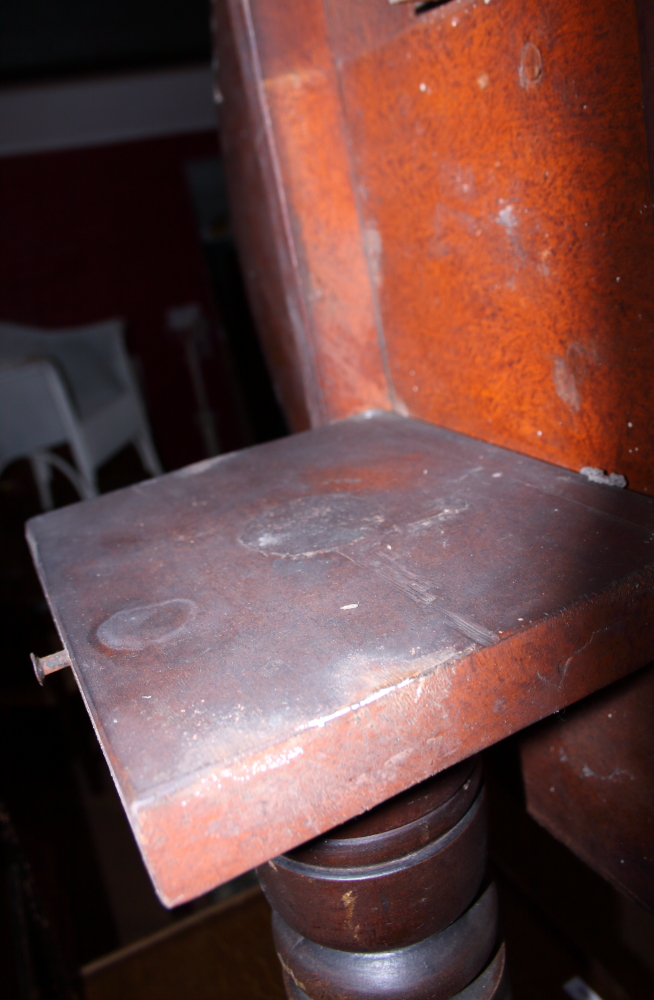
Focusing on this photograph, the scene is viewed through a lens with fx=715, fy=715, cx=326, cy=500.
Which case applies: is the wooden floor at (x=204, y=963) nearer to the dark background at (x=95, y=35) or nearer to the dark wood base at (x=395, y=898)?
the dark wood base at (x=395, y=898)

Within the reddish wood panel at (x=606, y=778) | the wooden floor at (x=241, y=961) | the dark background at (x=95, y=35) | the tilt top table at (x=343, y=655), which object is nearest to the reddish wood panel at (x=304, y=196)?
the tilt top table at (x=343, y=655)

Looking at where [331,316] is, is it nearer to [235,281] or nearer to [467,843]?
[467,843]

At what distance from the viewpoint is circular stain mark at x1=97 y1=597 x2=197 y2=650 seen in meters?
0.63

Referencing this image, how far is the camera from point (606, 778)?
2.92 feet

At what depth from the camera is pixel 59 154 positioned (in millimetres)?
4891

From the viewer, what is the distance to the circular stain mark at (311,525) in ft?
2.46

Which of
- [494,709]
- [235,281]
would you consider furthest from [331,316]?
[235,281]

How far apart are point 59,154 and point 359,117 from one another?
4.63 meters

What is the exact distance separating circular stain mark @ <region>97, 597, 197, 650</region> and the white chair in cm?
254

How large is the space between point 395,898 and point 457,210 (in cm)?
77

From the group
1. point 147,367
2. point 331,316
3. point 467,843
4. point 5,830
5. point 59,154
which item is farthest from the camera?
point 147,367

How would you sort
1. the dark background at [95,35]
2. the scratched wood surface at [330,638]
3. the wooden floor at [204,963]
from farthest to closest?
the dark background at [95,35]
the wooden floor at [204,963]
the scratched wood surface at [330,638]

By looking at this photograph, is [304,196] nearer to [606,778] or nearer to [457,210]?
[457,210]

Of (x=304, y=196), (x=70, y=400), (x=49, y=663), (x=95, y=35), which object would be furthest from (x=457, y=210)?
(x=95, y=35)
